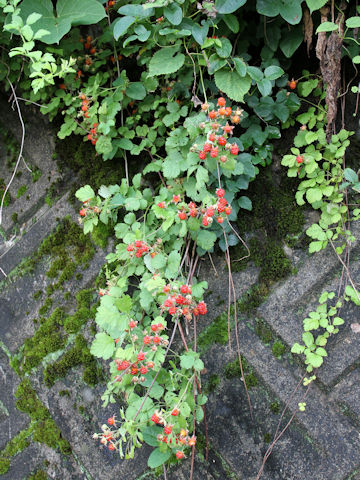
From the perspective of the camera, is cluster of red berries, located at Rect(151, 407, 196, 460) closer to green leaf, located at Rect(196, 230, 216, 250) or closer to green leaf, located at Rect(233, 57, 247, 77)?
green leaf, located at Rect(196, 230, 216, 250)

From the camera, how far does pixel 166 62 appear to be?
1587 millimetres

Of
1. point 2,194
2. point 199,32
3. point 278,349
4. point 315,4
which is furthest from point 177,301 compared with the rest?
point 2,194

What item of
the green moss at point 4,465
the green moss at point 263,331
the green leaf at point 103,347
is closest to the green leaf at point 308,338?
the green moss at point 263,331

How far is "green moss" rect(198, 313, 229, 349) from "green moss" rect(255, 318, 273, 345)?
0.12 m

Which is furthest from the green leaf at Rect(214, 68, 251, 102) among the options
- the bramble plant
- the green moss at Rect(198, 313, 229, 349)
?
the green moss at Rect(198, 313, 229, 349)

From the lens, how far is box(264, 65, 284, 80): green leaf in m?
1.58

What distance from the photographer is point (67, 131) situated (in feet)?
6.28

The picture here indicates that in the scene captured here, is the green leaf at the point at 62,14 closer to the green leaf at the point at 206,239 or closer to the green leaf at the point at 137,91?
the green leaf at the point at 137,91

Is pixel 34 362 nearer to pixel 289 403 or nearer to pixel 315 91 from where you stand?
pixel 289 403

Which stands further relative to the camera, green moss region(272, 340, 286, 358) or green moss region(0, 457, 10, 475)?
green moss region(0, 457, 10, 475)

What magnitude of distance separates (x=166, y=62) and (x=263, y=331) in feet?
3.53

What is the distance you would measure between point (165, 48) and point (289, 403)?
1384 millimetres

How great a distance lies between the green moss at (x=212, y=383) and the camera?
1.68 meters

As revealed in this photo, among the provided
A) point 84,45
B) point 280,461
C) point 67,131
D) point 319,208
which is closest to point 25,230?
point 67,131
